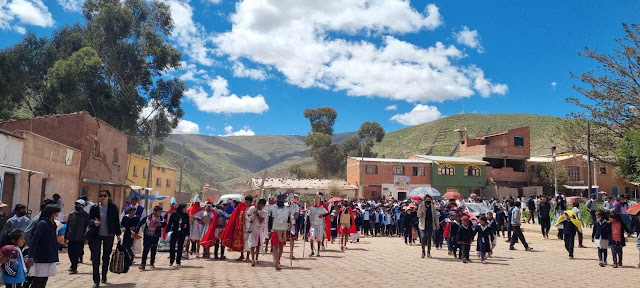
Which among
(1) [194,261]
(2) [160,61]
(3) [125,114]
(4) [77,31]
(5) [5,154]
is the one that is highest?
(4) [77,31]

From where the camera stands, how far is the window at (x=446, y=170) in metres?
56.0

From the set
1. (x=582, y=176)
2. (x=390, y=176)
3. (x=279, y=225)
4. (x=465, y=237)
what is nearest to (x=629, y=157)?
(x=465, y=237)

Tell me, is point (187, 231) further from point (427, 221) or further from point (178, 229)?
point (427, 221)

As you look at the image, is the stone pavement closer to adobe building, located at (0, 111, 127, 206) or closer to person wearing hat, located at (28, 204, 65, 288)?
person wearing hat, located at (28, 204, 65, 288)

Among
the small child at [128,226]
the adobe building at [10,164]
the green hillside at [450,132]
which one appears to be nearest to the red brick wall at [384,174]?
the adobe building at [10,164]

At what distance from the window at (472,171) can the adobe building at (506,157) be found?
1322 millimetres

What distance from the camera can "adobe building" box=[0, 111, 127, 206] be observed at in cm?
2439

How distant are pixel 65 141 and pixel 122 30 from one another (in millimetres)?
22473

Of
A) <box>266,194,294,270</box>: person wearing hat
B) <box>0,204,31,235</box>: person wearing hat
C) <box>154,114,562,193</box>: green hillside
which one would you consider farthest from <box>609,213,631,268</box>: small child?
<box>154,114,562,193</box>: green hillside

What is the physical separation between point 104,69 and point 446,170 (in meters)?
36.6

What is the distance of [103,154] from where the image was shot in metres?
28.0

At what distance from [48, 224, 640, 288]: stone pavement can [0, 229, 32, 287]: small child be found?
2485 mm

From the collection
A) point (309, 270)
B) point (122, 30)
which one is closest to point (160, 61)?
point (122, 30)

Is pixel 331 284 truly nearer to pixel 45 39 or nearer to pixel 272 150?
pixel 45 39
